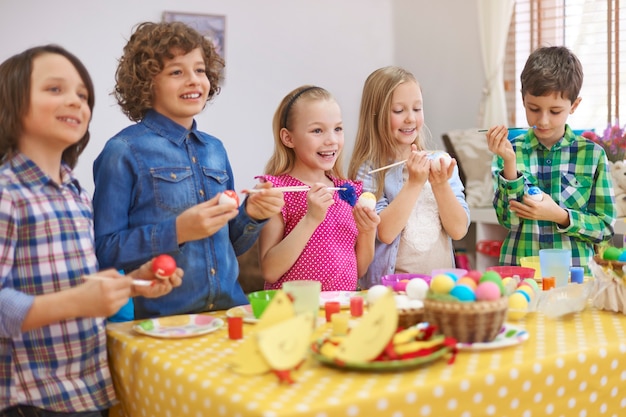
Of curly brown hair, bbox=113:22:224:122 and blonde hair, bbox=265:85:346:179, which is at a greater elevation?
curly brown hair, bbox=113:22:224:122

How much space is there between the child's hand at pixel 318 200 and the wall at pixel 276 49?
2739mm

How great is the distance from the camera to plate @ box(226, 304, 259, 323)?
5.36 ft

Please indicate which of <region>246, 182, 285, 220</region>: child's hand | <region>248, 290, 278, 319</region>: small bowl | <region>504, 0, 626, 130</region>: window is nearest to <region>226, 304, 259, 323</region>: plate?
<region>248, 290, 278, 319</region>: small bowl

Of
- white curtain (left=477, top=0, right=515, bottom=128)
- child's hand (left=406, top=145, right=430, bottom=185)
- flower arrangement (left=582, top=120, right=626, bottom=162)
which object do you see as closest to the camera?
child's hand (left=406, top=145, right=430, bottom=185)

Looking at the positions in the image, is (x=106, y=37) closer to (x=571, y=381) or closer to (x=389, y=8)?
(x=389, y=8)

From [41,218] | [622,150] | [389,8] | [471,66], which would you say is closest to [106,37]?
[389,8]

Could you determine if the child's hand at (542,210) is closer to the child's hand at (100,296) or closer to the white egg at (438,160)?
the white egg at (438,160)

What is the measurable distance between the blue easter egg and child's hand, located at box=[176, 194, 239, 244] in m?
0.52

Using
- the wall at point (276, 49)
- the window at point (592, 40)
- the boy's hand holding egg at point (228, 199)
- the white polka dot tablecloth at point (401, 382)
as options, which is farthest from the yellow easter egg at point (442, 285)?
the window at point (592, 40)

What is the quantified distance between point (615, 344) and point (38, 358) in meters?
1.08

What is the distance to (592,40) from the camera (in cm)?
466

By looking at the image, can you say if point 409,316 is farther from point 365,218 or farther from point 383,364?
point 365,218

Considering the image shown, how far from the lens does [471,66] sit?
18.2ft

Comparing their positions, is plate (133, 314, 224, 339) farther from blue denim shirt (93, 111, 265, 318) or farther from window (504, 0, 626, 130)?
window (504, 0, 626, 130)
